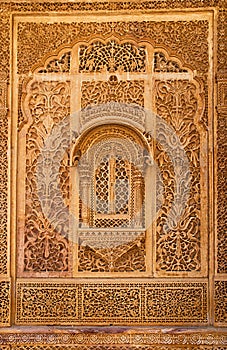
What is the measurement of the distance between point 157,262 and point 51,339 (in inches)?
42.0

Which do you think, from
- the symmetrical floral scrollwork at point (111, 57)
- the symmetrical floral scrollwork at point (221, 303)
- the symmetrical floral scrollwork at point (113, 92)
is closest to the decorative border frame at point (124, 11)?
the symmetrical floral scrollwork at point (221, 303)

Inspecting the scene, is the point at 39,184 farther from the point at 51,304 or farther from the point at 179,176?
the point at 179,176

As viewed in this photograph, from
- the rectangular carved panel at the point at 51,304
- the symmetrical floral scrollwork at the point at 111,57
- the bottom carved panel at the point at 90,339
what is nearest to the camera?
the bottom carved panel at the point at 90,339

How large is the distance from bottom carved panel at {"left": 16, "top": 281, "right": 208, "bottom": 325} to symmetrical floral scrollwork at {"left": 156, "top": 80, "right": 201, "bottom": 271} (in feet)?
0.71

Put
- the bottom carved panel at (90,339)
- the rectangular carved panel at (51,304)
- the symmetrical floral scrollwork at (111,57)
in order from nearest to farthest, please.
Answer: the bottom carved panel at (90,339), the rectangular carved panel at (51,304), the symmetrical floral scrollwork at (111,57)

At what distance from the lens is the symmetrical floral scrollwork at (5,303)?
498 cm

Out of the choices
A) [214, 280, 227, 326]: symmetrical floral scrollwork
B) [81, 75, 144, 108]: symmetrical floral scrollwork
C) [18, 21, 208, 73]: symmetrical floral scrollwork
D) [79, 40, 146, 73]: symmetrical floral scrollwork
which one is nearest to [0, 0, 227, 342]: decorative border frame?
[214, 280, 227, 326]: symmetrical floral scrollwork

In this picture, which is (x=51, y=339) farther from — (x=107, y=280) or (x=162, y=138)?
(x=162, y=138)

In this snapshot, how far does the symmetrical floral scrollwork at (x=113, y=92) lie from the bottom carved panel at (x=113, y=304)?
153 cm

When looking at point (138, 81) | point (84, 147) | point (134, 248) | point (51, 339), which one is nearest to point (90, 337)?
point (51, 339)

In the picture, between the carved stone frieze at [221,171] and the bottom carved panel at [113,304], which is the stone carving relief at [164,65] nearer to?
the carved stone frieze at [221,171]

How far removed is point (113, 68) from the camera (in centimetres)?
512

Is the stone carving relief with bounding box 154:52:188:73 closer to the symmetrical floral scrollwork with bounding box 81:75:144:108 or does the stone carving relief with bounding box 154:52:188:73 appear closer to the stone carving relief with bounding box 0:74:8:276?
the symmetrical floral scrollwork with bounding box 81:75:144:108

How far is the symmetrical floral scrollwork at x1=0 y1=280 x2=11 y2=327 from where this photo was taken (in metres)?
4.98
